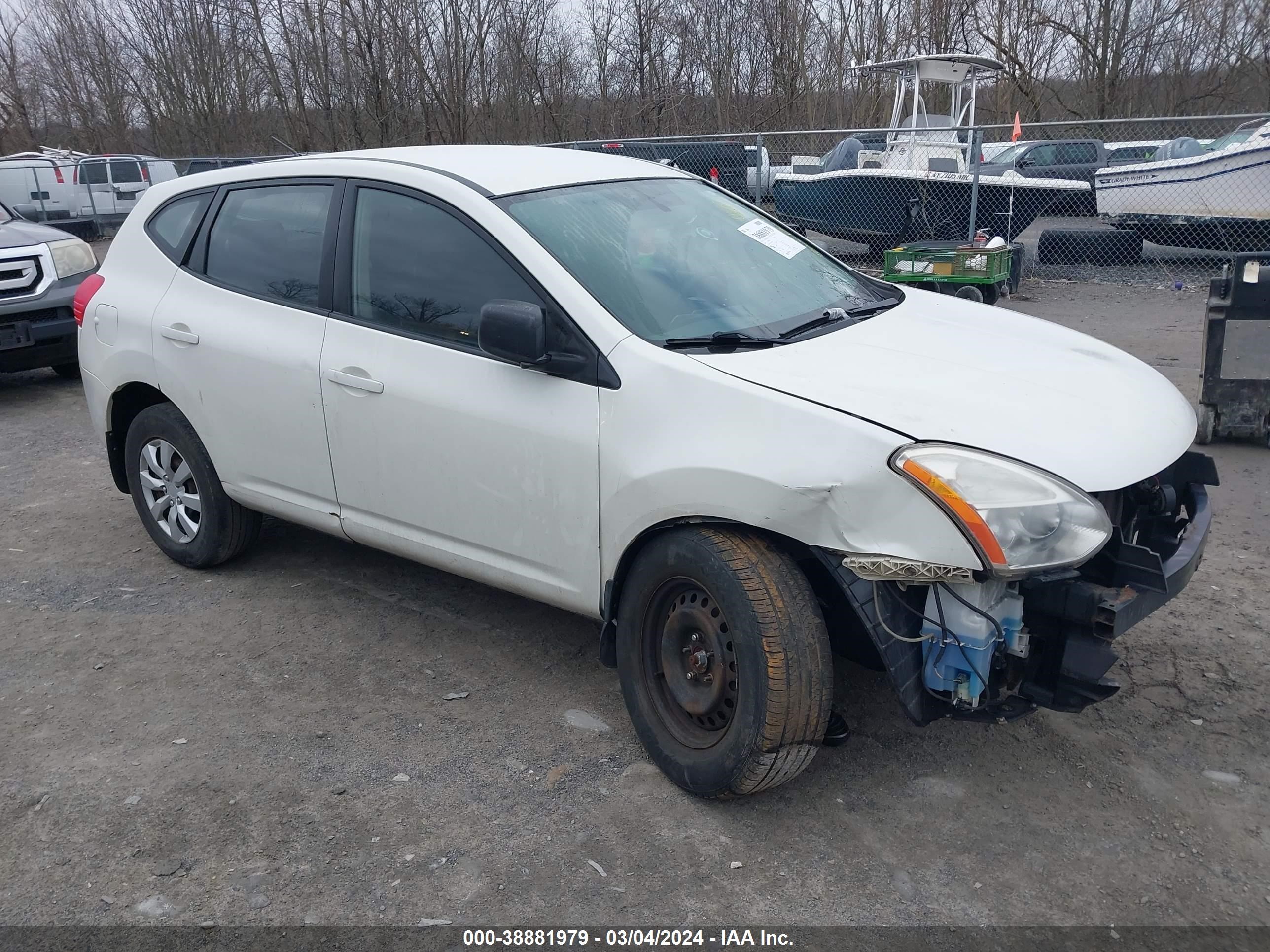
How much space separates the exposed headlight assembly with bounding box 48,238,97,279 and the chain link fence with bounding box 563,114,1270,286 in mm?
7771

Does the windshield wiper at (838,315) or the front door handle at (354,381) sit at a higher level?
the windshield wiper at (838,315)

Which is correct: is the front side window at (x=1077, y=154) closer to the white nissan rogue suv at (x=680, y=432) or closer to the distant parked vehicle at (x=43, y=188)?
the white nissan rogue suv at (x=680, y=432)

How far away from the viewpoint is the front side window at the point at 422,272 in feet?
11.7

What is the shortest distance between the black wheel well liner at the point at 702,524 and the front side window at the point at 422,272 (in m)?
0.86

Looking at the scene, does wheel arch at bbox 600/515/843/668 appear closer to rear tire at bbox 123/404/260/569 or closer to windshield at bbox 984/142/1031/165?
rear tire at bbox 123/404/260/569

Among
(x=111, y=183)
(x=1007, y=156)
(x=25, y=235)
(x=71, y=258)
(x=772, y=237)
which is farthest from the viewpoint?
(x=111, y=183)

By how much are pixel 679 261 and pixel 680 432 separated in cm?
89

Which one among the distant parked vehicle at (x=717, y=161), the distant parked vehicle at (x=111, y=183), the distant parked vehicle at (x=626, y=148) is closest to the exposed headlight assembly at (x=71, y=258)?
the distant parked vehicle at (x=626, y=148)

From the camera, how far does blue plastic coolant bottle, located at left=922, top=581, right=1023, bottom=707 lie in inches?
109

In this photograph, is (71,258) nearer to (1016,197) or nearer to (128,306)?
(128,306)

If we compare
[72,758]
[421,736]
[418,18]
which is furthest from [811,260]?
[418,18]

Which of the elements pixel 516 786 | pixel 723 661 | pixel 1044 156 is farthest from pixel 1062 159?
pixel 516 786

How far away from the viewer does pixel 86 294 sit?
4.96 metres

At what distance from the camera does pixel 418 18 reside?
86.9ft
